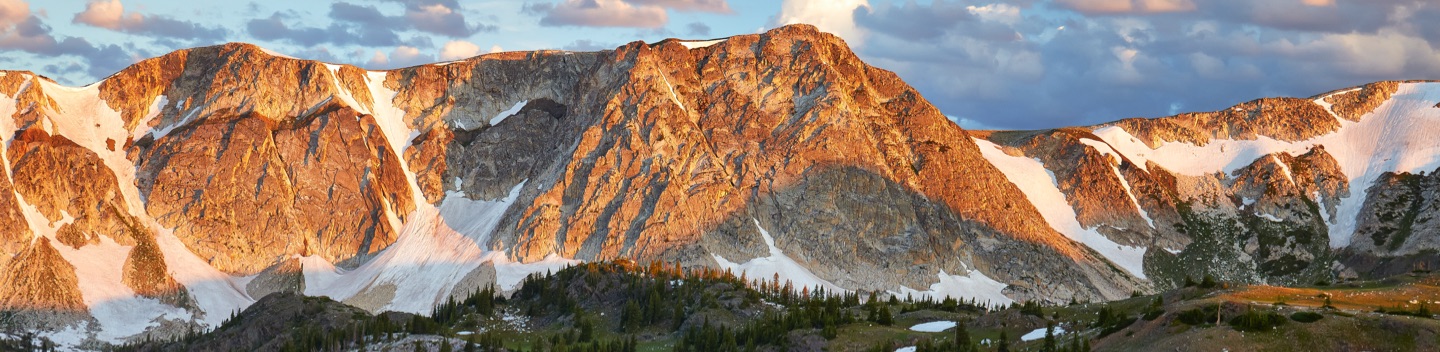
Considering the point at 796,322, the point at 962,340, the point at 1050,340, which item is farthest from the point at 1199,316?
the point at 796,322

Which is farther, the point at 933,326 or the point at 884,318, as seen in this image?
the point at 884,318

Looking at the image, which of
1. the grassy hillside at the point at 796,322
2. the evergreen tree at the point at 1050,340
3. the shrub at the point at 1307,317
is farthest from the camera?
the evergreen tree at the point at 1050,340

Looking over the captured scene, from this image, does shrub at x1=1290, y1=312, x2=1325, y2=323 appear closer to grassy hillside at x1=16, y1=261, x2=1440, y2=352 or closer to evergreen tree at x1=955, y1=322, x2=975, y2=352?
grassy hillside at x1=16, y1=261, x2=1440, y2=352

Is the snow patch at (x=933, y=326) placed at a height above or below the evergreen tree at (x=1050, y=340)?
above

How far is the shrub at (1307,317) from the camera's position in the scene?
100 meters

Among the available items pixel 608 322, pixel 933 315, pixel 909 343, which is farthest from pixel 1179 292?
pixel 608 322

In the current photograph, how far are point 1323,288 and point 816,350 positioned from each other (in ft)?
131

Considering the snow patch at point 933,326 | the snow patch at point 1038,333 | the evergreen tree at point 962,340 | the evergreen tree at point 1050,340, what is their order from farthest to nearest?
the snow patch at point 933,326
the snow patch at point 1038,333
the evergreen tree at point 962,340
the evergreen tree at point 1050,340

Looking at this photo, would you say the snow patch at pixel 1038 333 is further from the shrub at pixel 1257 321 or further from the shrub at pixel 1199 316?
the shrub at pixel 1257 321

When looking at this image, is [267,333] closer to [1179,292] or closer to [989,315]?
[989,315]

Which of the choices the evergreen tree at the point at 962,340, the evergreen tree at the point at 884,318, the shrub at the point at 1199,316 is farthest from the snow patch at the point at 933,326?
the shrub at the point at 1199,316

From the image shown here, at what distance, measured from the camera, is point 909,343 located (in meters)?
136

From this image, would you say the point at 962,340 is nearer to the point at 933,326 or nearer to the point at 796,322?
the point at 933,326

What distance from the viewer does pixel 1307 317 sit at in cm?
10044
